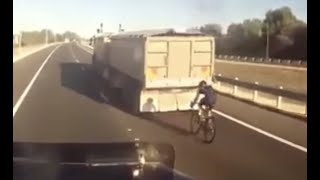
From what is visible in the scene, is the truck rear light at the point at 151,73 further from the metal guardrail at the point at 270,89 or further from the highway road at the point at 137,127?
the metal guardrail at the point at 270,89

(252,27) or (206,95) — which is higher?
(252,27)

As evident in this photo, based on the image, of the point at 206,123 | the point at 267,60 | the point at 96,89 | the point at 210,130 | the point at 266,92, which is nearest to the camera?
the point at 206,123

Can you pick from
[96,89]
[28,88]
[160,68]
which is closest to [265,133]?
[160,68]

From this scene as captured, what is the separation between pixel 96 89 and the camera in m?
4.79

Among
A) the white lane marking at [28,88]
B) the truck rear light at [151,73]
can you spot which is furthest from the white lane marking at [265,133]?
the white lane marking at [28,88]

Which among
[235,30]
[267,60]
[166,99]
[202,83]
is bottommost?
[166,99]

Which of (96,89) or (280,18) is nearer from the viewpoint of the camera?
(280,18)

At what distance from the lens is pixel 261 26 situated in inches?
185

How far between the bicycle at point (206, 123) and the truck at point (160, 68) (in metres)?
0.12

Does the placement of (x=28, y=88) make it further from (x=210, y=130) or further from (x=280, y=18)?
(x=280, y=18)

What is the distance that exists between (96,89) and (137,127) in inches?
16.4

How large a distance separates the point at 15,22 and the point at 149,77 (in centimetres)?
98
